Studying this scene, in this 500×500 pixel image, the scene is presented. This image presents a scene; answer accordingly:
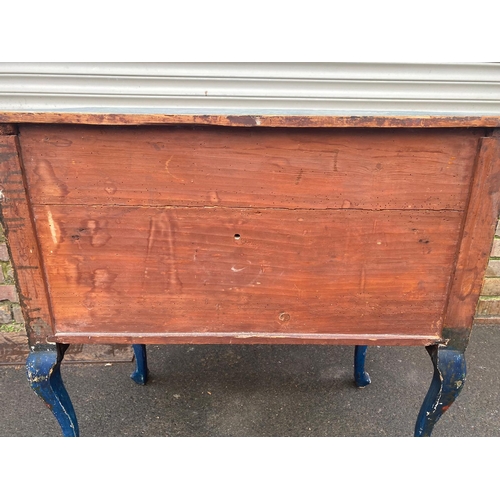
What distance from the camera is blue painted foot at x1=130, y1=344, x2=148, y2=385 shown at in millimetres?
1852

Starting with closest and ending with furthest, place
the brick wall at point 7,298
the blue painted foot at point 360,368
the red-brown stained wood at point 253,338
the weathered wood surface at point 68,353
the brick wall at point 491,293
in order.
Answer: the red-brown stained wood at point 253,338 → the blue painted foot at point 360,368 → the brick wall at point 7,298 → the weathered wood surface at point 68,353 → the brick wall at point 491,293

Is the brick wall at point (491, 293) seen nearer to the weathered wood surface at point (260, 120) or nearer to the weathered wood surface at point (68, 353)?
the weathered wood surface at point (260, 120)

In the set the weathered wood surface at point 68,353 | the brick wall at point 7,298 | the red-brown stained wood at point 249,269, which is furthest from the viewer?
the weathered wood surface at point 68,353

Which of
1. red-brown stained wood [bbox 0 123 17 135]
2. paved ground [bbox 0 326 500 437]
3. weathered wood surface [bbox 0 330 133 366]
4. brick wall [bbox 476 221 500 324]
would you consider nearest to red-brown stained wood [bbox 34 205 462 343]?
red-brown stained wood [bbox 0 123 17 135]

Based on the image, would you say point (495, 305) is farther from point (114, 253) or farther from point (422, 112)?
point (114, 253)

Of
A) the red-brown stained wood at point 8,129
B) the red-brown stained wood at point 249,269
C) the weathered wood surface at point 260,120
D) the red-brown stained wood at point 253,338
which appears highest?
the weathered wood surface at point 260,120

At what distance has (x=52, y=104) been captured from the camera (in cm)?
89

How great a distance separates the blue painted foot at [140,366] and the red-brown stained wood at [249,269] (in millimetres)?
768

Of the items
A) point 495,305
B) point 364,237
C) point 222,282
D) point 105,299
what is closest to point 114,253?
point 105,299

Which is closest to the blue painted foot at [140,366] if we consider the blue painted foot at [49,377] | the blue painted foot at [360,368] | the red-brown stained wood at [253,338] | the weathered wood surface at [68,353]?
the weathered wood surface at [68,353]

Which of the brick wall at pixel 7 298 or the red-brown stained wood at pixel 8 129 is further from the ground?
the red-brown stained wood at pixel 8 129

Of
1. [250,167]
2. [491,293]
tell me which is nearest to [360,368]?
[491,293]

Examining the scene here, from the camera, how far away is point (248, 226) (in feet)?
3.33

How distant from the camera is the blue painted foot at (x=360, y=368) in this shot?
185 centimetres
